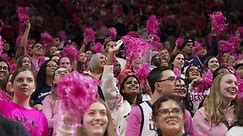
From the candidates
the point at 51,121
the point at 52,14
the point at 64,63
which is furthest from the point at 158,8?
the point at 51,121

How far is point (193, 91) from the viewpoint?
7.70m

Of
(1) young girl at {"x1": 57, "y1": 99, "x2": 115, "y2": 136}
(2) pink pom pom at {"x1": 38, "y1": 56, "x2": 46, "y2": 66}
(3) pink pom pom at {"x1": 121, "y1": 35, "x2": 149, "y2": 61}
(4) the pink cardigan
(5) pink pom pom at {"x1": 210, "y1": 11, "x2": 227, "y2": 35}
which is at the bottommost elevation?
(4) the pink cardigan

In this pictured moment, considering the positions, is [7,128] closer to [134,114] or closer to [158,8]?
[134,114]

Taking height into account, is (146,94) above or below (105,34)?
below

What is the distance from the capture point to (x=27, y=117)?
5281 mm

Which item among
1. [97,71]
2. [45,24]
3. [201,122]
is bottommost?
[201,122]

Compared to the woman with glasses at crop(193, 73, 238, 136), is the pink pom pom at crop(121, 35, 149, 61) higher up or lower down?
higher up

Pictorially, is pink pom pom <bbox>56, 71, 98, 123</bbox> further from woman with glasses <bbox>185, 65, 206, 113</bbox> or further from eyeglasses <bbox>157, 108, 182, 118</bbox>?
woman with glasses <bbox>185, 65, 206, 113</bbox>

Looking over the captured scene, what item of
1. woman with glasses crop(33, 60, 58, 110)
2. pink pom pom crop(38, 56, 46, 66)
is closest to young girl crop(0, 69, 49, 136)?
woman with glasses crop(33, 60, 58, 110)

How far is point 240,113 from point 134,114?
849 millimetres

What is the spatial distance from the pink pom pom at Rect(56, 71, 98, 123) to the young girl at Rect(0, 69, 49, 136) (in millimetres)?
1518

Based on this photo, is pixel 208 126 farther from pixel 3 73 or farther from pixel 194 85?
pixel 3 73

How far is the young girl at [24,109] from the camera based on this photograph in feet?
17.1

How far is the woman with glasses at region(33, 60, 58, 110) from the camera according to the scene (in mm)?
7068
